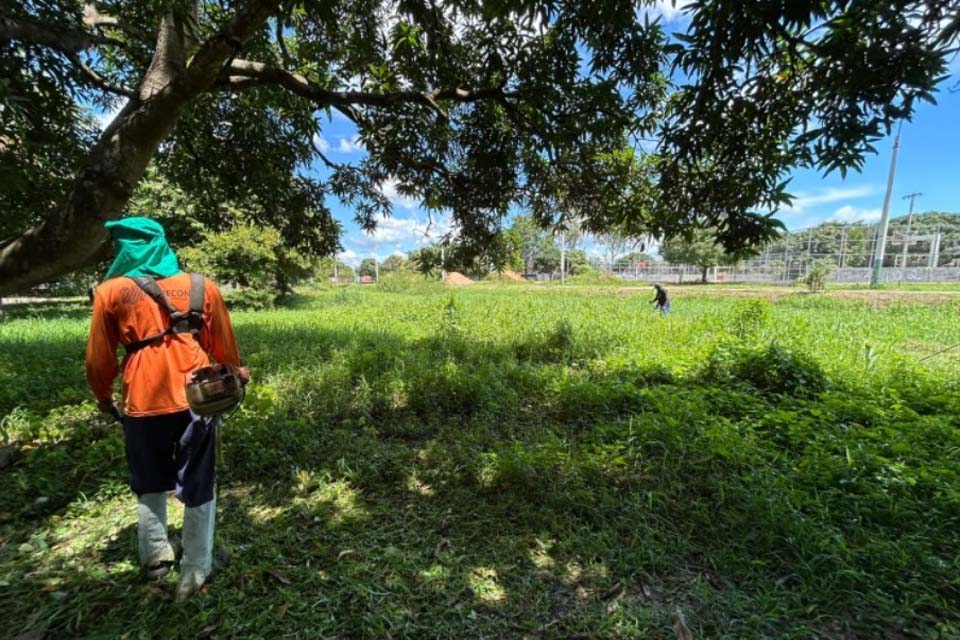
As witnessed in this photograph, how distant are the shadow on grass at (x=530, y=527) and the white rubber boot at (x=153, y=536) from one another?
12 centimetres

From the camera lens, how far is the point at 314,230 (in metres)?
5.33

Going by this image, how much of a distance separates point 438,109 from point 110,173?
8.51 feet

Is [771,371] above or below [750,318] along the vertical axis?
below

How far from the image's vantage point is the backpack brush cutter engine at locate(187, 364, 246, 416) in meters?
1.98

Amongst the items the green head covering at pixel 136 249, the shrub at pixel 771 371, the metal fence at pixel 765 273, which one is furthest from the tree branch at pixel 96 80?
the metal fence at pixel 765 273

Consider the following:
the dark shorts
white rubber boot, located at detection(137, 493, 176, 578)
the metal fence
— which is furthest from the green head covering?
the metal fence

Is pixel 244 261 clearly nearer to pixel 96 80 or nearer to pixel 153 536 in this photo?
pixel 96 80

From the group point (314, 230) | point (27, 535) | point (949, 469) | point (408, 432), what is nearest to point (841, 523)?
point (949, 469)

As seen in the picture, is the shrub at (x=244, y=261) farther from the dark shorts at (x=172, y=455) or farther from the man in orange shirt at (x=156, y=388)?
the dark shorts at (x=172, y=455)

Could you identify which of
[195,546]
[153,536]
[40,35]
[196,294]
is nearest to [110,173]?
[40,35]

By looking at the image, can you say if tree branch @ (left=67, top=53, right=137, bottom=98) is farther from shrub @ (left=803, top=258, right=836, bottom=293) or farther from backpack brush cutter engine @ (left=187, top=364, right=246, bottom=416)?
shrub @ (left=803, top=258, right=836, bottom=293)

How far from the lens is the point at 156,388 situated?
203 cm

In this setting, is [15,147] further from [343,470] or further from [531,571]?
[531,571]

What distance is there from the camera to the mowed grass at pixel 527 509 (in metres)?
2.04
